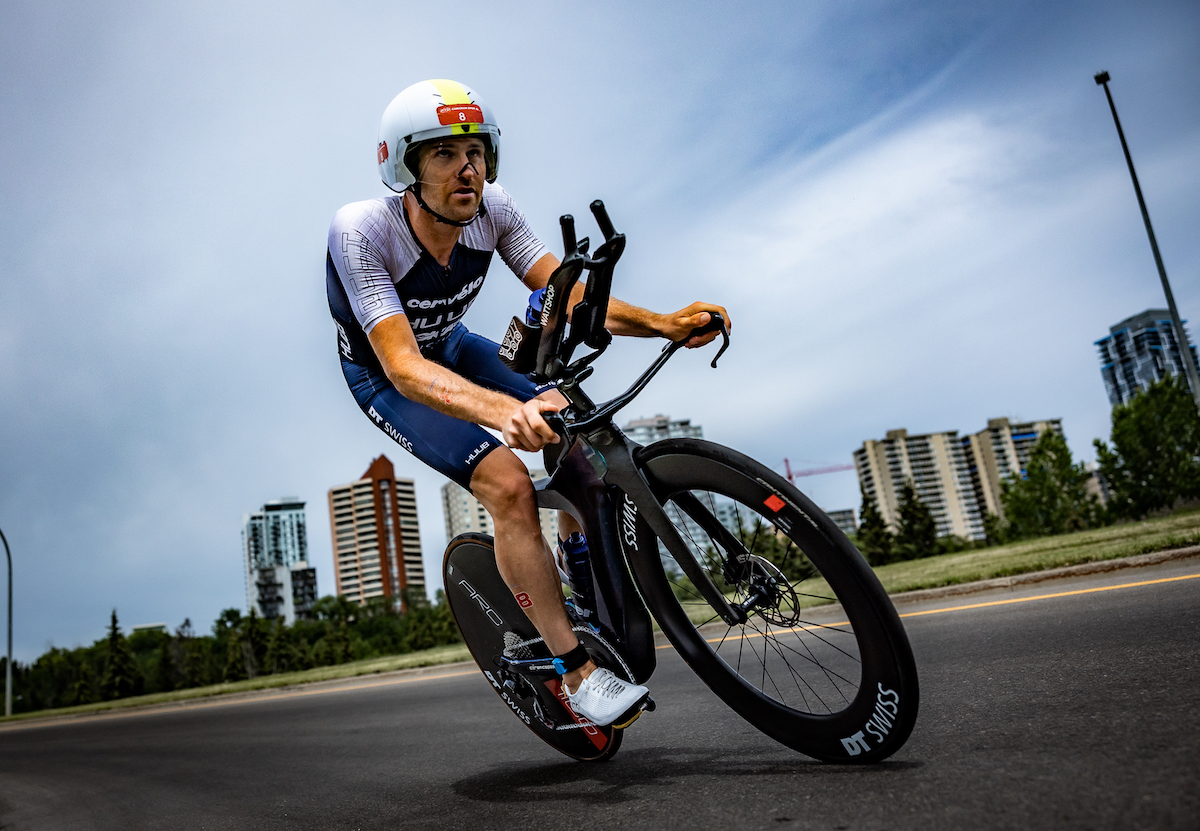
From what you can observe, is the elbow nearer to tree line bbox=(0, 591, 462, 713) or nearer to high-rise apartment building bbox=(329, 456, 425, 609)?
tree line bbox=(0, 591, 462, 713)

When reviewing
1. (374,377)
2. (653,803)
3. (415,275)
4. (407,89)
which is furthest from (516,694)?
(407,89)

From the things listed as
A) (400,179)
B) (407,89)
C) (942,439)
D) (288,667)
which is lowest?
(288,667)

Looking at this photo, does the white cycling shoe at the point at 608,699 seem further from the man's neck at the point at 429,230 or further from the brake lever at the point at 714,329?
the man's neck at the point at 429,230

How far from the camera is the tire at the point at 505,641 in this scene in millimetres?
Result: 3221

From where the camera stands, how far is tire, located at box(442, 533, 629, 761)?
3.22 metres

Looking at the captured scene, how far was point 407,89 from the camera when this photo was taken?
295 cm

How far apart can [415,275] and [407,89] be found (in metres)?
0.70

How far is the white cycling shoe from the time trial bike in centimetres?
8

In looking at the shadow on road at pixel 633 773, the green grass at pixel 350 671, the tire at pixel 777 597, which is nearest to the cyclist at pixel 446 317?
the shadow on road at pixel 633 773

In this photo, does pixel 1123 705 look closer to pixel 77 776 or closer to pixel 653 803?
pixel 653 803

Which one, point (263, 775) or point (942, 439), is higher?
point (942, 439)

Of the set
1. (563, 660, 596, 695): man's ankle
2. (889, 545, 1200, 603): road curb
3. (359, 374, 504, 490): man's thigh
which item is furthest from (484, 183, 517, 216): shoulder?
(889, 545, 1200, 603): road curb

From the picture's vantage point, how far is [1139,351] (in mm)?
126375

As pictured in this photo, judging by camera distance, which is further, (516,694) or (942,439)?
(942,439)
